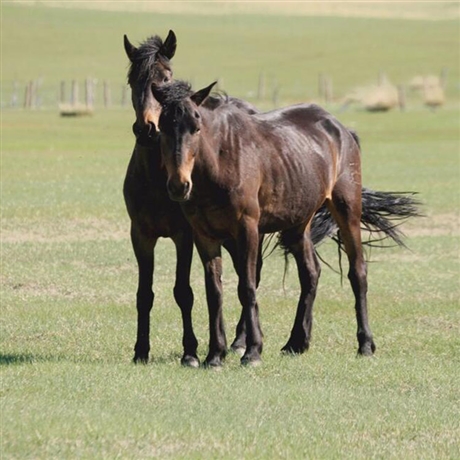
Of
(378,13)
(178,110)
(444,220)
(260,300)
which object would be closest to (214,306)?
(178,110)

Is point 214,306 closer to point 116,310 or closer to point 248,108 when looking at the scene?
point 248,108

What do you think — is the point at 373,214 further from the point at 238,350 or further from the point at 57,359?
the point at 57,359

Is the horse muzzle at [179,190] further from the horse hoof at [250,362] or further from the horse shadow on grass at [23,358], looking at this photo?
the horse shadow on grass at [23,358]

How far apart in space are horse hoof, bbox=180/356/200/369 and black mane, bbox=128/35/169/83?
218cm

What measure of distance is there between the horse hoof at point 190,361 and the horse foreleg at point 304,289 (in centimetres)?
117

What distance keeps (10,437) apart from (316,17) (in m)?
98.3

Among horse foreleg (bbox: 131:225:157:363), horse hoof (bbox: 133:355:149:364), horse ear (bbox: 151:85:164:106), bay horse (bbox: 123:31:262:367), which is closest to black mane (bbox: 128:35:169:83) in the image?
bay horse (bbox: 123:31:262:367)

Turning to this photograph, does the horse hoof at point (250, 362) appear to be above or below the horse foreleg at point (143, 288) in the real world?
below

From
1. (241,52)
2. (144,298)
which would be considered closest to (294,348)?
(144,298)

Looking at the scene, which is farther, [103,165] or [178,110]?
[103,165]

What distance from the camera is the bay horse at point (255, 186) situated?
9.41 metres

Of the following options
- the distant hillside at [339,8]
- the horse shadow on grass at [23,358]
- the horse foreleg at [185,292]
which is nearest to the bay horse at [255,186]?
the horse foreleg at [185,292]

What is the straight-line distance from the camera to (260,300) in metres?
14.5

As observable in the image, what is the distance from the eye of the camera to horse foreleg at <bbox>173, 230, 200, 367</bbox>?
33.4 feet
